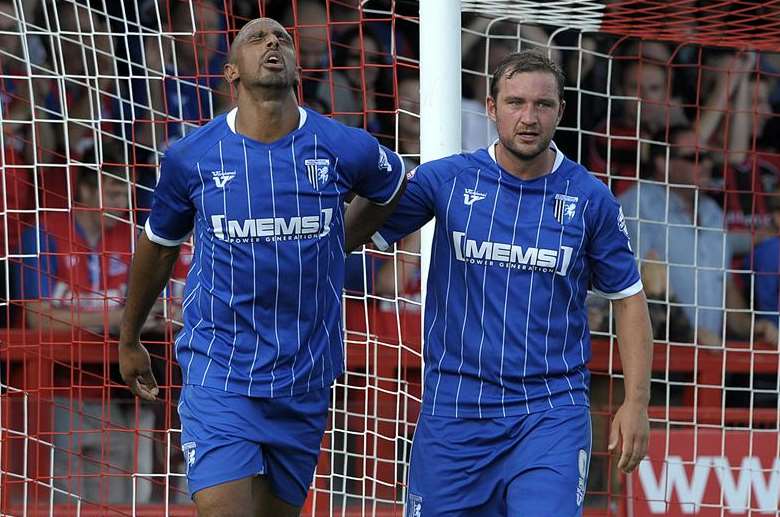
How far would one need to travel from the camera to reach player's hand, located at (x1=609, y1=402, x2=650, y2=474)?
4176mm

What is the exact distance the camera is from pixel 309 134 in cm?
421

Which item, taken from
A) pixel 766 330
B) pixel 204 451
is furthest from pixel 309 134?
pixel 766 330

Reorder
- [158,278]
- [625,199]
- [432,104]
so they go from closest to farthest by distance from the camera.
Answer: [158,278], [432,104], [625,199]

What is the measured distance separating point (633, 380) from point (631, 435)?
0.17 m

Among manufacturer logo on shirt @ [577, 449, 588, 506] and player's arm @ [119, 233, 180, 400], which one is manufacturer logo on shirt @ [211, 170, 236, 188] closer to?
player's arm @ [119, 233, 180, 400]

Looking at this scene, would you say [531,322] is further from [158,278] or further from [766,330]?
[766,330]

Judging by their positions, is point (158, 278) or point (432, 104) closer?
point (158, 278)

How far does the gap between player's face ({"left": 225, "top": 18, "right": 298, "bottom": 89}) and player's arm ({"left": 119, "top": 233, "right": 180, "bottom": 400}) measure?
2.00 ft

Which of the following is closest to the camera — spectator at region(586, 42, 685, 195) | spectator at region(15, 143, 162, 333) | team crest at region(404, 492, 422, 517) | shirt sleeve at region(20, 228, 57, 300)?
team crest at region(404, 492, 422, 517)

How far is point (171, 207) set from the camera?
4219mm

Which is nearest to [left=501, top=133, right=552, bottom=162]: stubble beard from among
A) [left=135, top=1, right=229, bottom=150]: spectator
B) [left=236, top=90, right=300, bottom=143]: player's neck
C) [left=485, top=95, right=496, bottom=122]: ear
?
[left=485, top=95, right=496, bottom=122]: ear

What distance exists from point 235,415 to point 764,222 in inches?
195

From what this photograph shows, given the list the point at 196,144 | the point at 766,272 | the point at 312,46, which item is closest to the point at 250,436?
the point at 196,144

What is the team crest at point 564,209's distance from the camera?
4.27 metres
